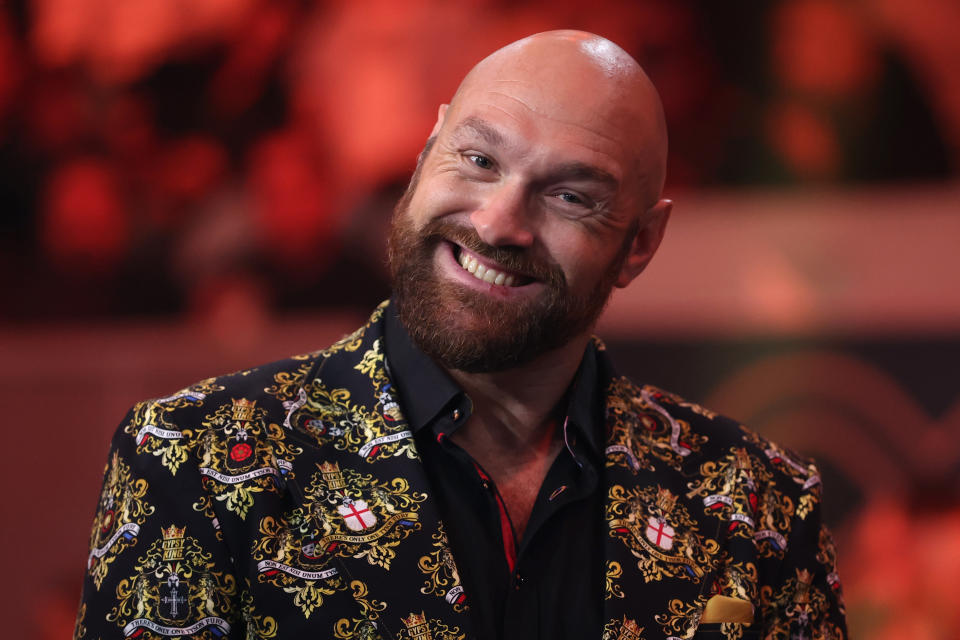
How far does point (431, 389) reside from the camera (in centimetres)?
170

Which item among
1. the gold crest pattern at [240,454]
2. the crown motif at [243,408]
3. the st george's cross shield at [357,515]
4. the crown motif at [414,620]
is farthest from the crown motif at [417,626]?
the crown motif at [243,408]

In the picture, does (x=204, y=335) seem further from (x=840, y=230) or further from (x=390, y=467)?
(x=390, y=467)

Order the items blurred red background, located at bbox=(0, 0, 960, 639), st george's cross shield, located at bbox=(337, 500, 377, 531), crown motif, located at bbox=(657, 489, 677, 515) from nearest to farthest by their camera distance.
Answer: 1. st george's cross shield, located at bbox=(337, 500, 377, 531)
2. crown motif, located at bbox=(657, 489, 677, 515)
3. blurred red background, located at bbox=(0, 0, 960, 639)

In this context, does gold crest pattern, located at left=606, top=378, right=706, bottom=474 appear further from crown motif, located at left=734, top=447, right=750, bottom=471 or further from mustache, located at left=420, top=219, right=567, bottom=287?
mustache, located at left=420, top=219, right=567, bottom=287

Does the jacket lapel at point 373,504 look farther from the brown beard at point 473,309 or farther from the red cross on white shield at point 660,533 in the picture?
the red cross on white shield at point 660,533

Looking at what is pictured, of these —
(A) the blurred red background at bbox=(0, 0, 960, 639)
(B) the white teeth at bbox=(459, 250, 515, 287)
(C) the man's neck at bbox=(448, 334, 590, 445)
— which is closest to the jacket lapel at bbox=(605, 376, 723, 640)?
(C) the man's neck at bbox=(448, 334, 590, 445)

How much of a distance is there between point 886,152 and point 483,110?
2.99 metres

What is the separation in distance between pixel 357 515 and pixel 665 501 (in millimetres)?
514

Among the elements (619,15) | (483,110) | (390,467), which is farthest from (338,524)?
(619,15)

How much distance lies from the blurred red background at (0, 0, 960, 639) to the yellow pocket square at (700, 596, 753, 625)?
254 cm

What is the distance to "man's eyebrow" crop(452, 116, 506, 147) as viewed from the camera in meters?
1.68

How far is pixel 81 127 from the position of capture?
466 centimetres

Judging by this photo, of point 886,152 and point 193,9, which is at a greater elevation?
point 193,9

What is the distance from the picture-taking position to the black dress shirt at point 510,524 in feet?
5.23
